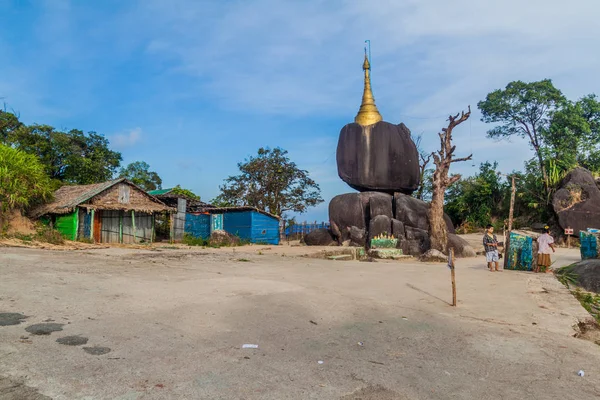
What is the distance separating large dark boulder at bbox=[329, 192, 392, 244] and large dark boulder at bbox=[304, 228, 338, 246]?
30 centimetres

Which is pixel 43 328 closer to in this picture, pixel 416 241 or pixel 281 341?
pixel 281 341

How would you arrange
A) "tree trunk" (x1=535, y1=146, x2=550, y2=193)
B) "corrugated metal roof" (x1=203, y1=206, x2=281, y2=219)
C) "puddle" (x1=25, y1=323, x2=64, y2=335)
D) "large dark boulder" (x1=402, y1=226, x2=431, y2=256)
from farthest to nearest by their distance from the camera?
"corrugated metal roof" (x1=203, y1=206, x2=281, y2=219) < "tree trunk" (x1=535, y1=146, x2=550, y2=193) < "large dark boulder" (x1=402, y1=226, x2=431, y2=256) < "puddle" (x1=25, y1=323, x2=64, y2=335)

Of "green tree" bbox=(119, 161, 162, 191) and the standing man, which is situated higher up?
"green tree" bbox=(119, 161, 162, 191)

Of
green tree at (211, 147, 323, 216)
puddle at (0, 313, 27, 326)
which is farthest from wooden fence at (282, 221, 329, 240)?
puddle at (0, 313, 27, 326)

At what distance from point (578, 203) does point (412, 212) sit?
956cm

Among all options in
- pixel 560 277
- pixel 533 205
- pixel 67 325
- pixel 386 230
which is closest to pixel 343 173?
pixel 386 230

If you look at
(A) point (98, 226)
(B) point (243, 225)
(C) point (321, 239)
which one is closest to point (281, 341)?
(C) point (321, 239)

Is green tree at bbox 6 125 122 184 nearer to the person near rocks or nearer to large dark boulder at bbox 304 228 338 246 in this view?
large dark boulder at bbox 304 228 338 246

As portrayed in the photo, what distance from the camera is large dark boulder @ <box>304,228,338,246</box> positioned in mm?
23297

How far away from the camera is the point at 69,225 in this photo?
65.2 ft

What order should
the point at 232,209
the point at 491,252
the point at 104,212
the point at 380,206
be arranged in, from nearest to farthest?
the point at 491,252, the point at 104,212, the point at 380,206, the point at 232,209

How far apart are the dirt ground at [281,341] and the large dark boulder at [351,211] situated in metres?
14.5

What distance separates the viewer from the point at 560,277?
34.5ft

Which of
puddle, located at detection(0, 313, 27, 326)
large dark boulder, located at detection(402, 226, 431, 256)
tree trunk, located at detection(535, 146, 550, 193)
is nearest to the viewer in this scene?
puddle, located at detection(0, 313, 27, 326)
